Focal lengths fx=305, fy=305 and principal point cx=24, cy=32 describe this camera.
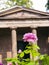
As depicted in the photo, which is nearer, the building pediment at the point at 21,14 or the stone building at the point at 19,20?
the building pediment at the point at 21,14

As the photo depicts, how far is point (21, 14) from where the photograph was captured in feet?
97.7

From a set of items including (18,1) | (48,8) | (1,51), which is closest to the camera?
(1,51)

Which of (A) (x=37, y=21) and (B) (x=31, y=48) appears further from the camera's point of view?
(A) (x=37, y=21)

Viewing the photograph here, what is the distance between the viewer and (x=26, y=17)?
1175 inches

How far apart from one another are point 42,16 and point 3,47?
681cm

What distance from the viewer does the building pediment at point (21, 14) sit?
29.3m

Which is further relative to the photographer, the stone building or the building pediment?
the stone building

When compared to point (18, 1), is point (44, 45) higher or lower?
lower

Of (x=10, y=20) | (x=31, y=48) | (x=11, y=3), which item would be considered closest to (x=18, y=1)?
(x=11, y=3)

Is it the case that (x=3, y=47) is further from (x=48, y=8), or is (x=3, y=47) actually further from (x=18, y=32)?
(x=48, y=8)

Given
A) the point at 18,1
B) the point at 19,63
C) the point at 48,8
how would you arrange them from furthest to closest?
the point at 18,1 → the point at 48,8 → the point at 19,63

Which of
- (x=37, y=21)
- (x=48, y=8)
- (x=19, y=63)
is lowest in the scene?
(x=19, y=63)

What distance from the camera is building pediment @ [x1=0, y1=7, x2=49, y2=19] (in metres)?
29.3

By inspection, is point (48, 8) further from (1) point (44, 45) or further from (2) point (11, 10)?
(2) point (11, 10)
